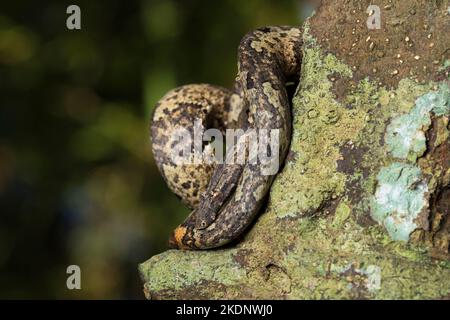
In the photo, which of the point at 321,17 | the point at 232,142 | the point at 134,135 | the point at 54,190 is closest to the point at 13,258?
the point at 54,190

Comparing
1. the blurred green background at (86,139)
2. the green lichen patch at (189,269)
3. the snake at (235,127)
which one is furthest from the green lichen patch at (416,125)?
the blurred green background at (86,139)

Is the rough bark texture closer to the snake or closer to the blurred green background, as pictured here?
the snake


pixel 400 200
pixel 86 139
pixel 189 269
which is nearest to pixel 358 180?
pixel 400 200

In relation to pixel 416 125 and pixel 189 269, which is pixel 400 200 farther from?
pixel 189 269

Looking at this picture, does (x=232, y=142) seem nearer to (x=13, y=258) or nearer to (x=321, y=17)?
(x=321, y=17)

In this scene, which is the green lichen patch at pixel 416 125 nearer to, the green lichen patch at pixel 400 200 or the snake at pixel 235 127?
the green lichen patch at pixel 400 200

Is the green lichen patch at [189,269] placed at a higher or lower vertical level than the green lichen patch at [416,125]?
lower
